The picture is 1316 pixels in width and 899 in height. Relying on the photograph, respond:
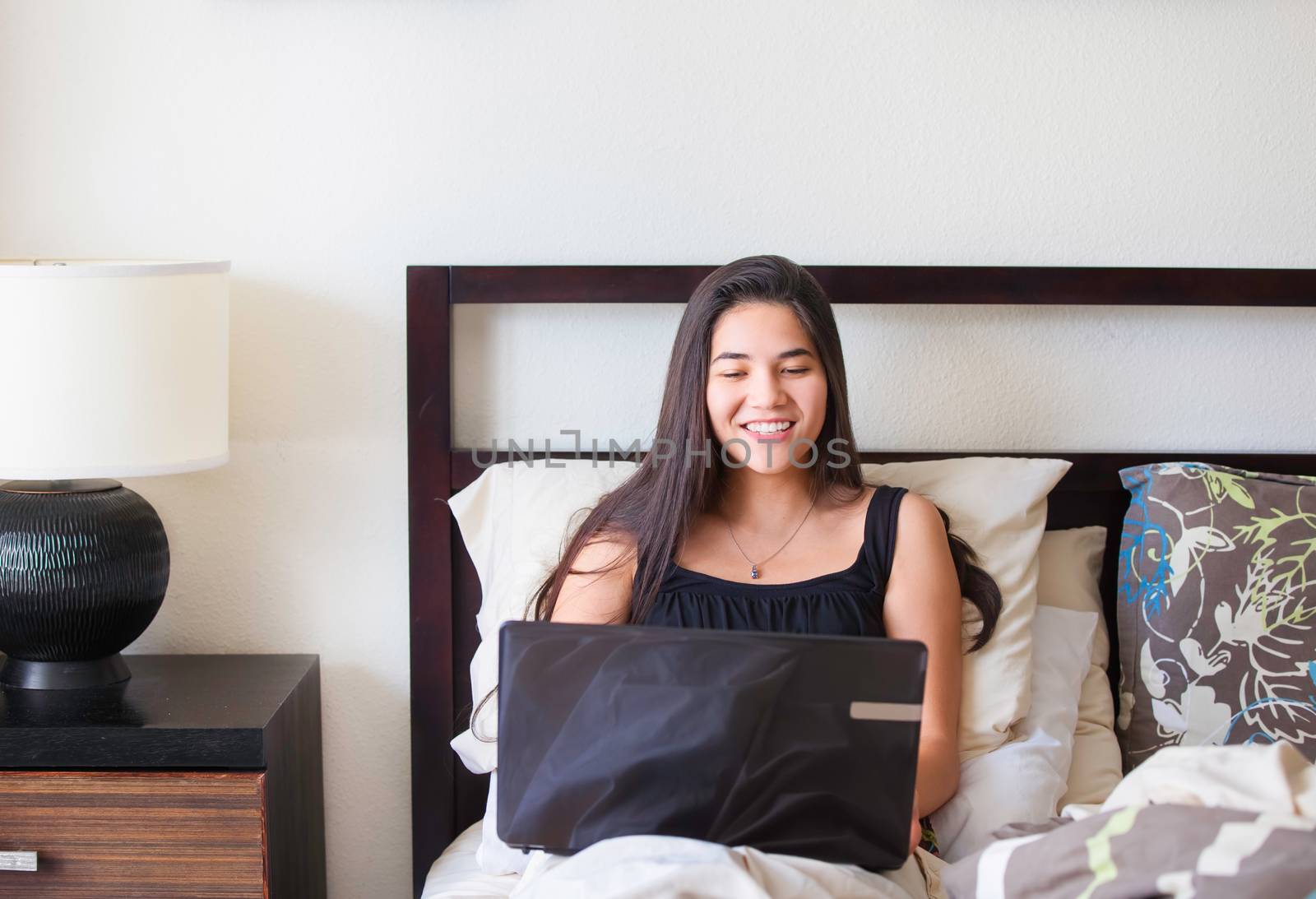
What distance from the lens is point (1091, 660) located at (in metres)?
1.65

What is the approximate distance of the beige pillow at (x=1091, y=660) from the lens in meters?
1.55

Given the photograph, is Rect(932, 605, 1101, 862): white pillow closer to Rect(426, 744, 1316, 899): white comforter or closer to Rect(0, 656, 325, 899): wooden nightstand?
Rect(426, 744, 1316, 899): white comforter

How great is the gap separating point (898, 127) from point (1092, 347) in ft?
1.49

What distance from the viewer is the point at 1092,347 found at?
5.89 feet

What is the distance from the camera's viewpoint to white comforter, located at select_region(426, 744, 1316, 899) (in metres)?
0.96

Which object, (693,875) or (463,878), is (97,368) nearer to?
(463,878)

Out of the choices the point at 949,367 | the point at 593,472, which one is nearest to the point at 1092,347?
the point at 949,367

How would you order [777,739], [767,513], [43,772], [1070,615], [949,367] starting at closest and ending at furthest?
1. [777,739]
2. [43,772]
3. [767,513]
4. [1070,615]
5. [949,367]

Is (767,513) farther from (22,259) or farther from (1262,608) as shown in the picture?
(22,259)

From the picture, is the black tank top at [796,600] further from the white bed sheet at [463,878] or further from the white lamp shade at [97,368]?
the white lamp shade at [97,368]

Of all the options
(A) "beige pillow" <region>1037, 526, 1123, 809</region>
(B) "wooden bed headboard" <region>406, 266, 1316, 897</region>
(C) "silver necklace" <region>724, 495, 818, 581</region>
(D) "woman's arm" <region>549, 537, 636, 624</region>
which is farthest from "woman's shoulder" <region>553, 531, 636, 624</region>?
(A) "beige pillow" <region>1037, 526, 1123, 809</region>

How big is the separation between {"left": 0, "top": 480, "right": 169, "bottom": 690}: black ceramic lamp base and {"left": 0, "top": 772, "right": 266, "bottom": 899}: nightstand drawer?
0.61 feet

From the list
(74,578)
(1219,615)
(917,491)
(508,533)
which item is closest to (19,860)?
(74,578)

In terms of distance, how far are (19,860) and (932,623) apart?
116 centimetres
